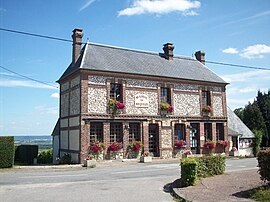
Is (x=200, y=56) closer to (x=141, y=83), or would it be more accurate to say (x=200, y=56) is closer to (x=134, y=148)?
(x=141, y=83)

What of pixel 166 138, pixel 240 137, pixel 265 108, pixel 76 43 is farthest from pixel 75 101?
pixel 265 108

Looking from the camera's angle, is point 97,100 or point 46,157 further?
point 46,157

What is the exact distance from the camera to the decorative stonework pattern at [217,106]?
27189 mm

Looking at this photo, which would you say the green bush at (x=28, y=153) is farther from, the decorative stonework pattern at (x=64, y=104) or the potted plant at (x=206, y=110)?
the potted plant at (x=206, y=110)

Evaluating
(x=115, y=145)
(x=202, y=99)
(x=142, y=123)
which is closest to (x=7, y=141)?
(x=115, y=145)

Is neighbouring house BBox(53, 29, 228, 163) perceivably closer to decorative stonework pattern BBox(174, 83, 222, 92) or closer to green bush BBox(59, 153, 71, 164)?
decorative stonework pattern BBox(174, 83, 222, 92)

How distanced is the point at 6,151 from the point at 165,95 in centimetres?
1260

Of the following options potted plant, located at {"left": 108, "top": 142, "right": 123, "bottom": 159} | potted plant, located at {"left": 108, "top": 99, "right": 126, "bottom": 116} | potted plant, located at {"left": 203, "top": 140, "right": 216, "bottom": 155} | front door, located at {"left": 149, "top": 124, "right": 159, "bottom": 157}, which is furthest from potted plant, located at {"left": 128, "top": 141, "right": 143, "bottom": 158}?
potted plant, located at {"left": 203, "top": 140, "right": 216, "bottom": 155}

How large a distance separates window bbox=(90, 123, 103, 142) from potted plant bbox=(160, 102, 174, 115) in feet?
17.2

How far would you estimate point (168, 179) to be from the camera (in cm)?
1273

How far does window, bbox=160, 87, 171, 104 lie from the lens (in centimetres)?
2458

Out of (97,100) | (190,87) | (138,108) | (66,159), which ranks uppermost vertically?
(190,87)

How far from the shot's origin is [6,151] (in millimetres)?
18109

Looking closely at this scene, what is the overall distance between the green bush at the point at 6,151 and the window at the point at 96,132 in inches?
207
